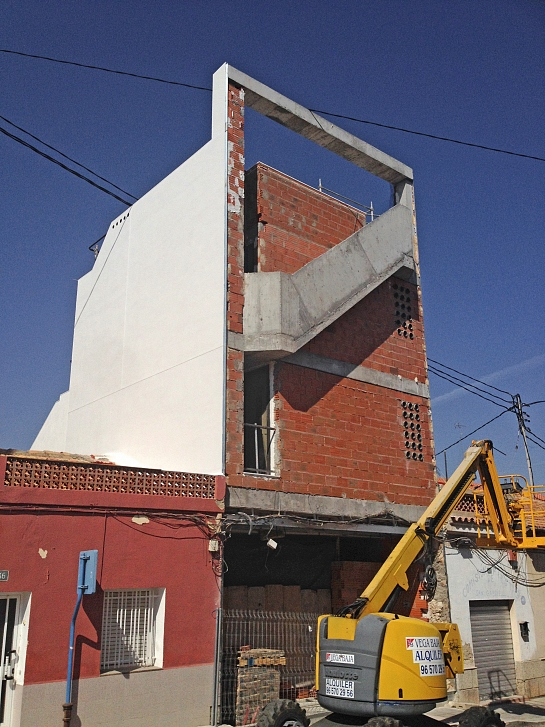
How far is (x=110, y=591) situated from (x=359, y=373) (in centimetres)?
774

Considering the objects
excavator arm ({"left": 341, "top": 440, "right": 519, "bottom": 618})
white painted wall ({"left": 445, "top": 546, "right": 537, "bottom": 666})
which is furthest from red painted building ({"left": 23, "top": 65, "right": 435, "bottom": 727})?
excavator arm ({"left": 341, "top": 440, "right": 519, "bottom": 618})

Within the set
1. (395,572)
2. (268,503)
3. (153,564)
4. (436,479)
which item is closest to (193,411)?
(268,503)

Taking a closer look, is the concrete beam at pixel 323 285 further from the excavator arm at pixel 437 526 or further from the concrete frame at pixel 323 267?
the excavator arm at pixel 437 526

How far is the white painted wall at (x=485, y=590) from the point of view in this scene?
15.9 meters

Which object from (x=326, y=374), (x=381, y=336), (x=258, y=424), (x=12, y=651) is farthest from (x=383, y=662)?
(x=381, y=336)

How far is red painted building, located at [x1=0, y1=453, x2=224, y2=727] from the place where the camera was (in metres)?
10.1

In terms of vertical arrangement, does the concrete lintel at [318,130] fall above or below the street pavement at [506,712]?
above

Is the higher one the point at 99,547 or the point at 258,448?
the point at 258,448

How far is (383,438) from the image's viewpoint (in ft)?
53.4

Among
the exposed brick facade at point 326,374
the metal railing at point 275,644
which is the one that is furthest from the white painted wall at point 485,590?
the metal railing at point 275,644

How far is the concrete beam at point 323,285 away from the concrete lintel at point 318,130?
4.27 feet

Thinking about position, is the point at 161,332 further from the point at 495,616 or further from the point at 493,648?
the point at 493,648

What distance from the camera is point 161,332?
15.7 m

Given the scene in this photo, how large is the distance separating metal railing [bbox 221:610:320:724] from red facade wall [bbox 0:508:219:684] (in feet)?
3.65
